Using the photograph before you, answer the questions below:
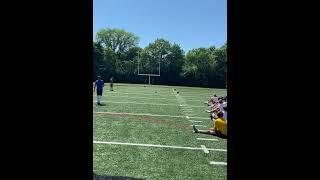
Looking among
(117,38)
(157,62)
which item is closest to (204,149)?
(157,62)

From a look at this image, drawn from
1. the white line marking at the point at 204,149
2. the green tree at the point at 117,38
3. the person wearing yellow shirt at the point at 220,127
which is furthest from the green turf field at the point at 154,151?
the green tree at the point at 117,38

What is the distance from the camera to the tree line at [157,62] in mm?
63938

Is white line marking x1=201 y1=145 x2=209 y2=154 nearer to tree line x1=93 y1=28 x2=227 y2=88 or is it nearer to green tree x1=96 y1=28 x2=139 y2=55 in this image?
tree line x1=93 y1=28 x2=227 y2=88

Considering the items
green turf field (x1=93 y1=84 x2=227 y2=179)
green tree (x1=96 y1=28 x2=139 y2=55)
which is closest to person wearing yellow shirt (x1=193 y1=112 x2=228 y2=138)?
green turf field (x1=93 y1=84 x2=227 y2=179)

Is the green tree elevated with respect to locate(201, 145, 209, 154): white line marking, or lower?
elevated

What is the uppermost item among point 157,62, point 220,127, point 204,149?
point 157,62

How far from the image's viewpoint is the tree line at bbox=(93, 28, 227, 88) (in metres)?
63.9

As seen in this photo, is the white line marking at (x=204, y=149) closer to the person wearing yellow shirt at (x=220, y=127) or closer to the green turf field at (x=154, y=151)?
the green turf field at (x=154, y=151)

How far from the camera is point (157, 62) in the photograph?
78938 millimetres

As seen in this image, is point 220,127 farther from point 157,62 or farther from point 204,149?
point 157,62
